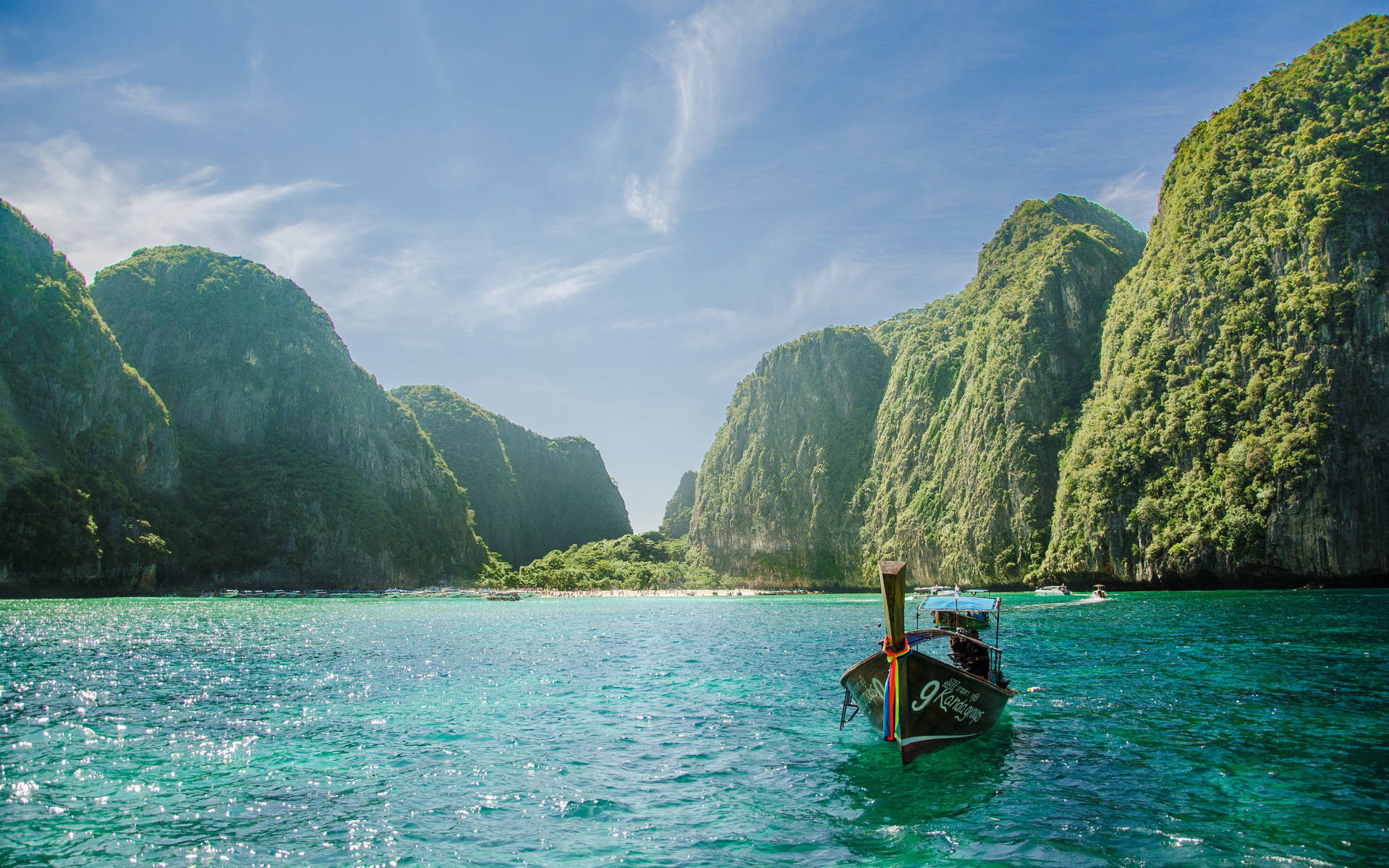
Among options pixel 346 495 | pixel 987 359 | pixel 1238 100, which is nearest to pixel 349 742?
pixel 1238 100

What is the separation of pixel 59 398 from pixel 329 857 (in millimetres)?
136742

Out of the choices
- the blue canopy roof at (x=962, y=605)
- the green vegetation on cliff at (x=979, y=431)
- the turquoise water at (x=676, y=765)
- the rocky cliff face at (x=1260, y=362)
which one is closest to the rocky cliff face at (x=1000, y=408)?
the green vegetation on cliff at (x=979, y=431)

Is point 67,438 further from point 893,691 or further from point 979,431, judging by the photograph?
point 979,431

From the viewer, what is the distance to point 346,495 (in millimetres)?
163125

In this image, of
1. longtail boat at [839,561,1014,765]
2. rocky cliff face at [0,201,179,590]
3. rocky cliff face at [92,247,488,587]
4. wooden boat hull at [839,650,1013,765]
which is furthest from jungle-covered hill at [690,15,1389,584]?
rocky cliff face at [0,201,179,590]

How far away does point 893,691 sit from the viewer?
15.8m

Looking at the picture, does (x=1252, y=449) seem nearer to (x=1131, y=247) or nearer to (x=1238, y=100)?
(x=1238, y=100)

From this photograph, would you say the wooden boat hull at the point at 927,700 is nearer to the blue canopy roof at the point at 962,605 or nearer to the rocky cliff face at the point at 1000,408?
the blue canopy roof at the point at 962,605

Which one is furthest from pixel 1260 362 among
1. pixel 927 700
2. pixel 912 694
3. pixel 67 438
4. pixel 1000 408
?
pixel 67 438

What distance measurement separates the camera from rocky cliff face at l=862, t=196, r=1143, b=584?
12738 centimetres

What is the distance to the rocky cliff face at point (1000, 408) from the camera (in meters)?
127

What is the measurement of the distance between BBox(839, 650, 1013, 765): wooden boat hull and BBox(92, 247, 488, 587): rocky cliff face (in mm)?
144331

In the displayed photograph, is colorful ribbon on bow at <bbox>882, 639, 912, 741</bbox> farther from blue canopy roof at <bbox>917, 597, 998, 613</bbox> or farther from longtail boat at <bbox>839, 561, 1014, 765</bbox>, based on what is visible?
blue canopy roof at <bbox>917, 597, 998, 613</bbox>

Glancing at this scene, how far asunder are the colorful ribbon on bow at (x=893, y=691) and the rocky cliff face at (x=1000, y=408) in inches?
4546
